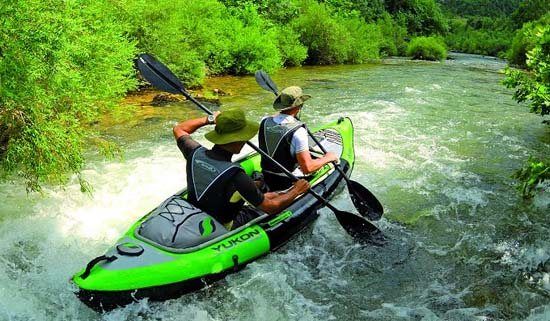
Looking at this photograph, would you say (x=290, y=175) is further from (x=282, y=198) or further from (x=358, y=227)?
(x=358, y=227)

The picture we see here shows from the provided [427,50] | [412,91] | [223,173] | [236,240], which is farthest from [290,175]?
[427,50]

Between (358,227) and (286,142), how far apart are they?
3.69 ft

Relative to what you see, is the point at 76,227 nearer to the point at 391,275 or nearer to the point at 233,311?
the point at 233,311

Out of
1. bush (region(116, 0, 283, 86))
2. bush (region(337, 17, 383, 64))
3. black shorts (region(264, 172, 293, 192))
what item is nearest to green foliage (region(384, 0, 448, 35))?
bush (region(337, 17, 383, 64))

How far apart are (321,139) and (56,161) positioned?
3.32 m

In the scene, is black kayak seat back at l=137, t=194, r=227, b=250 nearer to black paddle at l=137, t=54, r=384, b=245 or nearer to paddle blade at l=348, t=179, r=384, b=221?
black paddle at l=137, t=54, r=384, b=245

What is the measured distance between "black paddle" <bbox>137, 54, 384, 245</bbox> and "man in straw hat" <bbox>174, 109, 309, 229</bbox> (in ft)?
1.96

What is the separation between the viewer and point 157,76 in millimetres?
5051

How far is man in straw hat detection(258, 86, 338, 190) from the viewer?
4.42m

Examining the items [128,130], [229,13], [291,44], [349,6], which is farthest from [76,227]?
[349,6]

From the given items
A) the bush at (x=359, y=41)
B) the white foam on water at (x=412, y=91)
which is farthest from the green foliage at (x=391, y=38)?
the white foam on water at (x=412, y=91)

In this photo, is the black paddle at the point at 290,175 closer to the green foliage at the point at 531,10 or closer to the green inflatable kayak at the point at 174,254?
the green inflatable kayak at the point at 174,254

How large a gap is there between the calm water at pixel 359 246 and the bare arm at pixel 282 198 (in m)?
0.52

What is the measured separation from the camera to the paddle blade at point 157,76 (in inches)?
197
